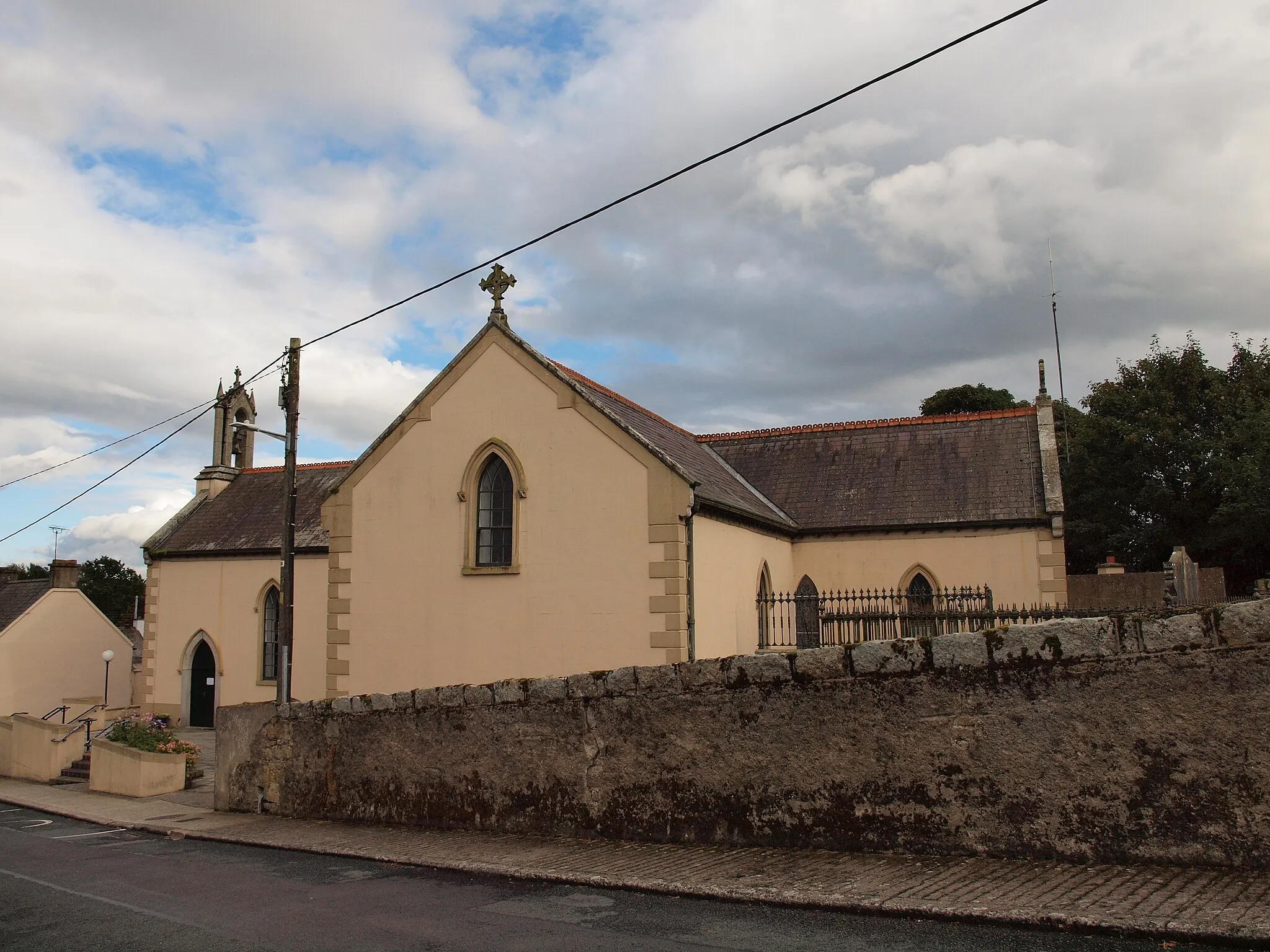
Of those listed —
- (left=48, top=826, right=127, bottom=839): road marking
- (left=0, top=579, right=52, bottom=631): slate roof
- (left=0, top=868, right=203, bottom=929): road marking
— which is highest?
(left=0, top=579, right=52, bottom=631): slate roof

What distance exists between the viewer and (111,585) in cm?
7825

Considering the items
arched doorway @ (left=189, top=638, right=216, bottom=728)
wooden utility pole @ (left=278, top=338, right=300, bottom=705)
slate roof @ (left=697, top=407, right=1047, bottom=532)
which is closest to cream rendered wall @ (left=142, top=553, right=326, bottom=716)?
arched doorway @ (left=189, top=638, right=216, bottom=728)

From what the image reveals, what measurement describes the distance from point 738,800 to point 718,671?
1190 mm

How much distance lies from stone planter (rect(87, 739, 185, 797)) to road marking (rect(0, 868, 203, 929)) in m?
6.44

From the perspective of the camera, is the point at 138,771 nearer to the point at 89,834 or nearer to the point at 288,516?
the point at 89,834

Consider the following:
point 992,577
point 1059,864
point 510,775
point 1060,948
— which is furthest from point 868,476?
point 1060,948

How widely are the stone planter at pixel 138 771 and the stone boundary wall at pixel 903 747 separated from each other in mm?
8295

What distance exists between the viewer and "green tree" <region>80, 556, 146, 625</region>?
76000 mm

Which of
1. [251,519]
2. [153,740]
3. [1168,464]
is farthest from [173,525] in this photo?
[1168,464]

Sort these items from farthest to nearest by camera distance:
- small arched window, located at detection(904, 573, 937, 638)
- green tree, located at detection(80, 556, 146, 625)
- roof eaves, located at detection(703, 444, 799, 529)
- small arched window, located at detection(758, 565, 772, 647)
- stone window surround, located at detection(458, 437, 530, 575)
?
1. green tree, located at detection(80, 556, 146, 625)
2. roof eaves, located at detection(703, 444, 799, 529)
3. small arched window, located at detection(758, 565, 772, 647)
4. small arched window, located at detection(904, 573, 937, 638)
5. stone window surround, located at detection(458, 437, 530, 575)

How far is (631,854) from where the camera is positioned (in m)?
9.09

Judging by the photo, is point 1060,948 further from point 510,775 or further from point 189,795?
point 189,795

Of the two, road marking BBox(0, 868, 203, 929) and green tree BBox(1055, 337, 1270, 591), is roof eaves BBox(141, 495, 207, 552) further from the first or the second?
green tree BBox(1055, 337, 1270, 591)

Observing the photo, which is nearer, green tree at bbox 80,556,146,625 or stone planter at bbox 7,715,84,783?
stone planter at bbox 7,715,84,783
